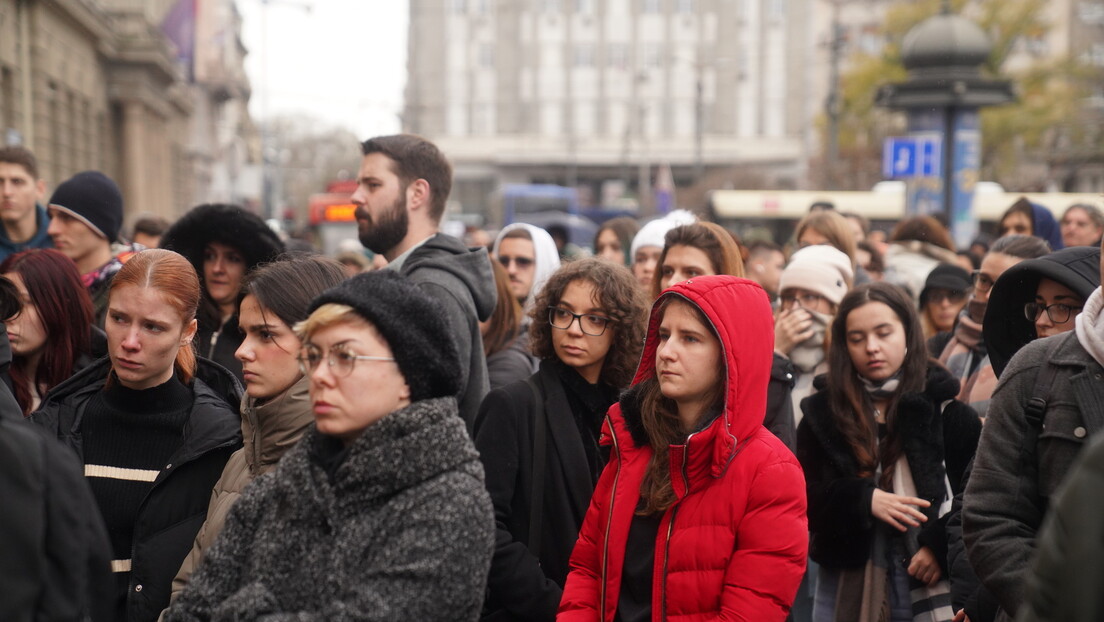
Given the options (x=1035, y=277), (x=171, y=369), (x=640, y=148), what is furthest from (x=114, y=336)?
(x=640, y=148)

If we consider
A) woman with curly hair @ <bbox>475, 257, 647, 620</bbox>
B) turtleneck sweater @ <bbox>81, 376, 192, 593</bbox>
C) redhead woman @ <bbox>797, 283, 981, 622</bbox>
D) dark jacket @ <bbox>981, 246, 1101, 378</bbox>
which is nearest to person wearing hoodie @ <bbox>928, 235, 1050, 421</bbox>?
redhead woman @ <bbox>797, 283, 981, 622</bbox>

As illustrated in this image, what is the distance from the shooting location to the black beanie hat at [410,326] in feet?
10.2

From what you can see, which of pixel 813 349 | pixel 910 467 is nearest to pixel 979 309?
pixel 813 349

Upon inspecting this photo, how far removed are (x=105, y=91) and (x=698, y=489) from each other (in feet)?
101

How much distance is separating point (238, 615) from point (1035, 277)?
2.90m

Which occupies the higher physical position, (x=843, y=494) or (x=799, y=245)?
(x=799, y=245)

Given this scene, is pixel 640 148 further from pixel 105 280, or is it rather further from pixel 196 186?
pixel 105 280

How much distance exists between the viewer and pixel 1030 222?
9039 mm

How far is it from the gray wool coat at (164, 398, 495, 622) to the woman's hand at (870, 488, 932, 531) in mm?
2309

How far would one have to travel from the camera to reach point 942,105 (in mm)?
16562

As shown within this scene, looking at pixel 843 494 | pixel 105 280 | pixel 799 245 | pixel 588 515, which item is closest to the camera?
pixel 588 515

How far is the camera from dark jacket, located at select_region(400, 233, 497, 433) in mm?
4852

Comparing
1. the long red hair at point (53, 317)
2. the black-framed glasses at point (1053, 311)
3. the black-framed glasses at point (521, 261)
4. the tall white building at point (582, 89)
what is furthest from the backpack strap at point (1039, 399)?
the tall white building at point (582, 89)

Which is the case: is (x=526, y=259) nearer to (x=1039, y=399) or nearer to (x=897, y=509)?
(x=897, y=509)
